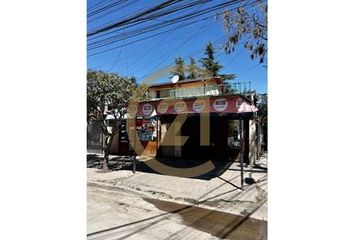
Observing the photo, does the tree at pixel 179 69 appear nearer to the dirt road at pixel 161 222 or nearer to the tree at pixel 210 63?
the tree at pixel 210 63

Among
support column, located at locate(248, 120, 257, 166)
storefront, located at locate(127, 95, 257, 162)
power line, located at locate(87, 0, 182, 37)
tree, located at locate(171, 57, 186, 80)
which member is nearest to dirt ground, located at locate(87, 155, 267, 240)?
support column, located at locate(248, 120, 257, 166)

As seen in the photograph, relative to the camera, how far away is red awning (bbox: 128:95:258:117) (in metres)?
8.89

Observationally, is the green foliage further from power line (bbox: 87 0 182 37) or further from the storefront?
power line (bbox: 87 0 182 37)

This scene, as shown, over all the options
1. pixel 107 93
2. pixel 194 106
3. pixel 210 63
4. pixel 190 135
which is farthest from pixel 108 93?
pixel 210 63

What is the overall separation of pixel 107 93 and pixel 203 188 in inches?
186

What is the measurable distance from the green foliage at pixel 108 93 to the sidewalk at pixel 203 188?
2.35 metres

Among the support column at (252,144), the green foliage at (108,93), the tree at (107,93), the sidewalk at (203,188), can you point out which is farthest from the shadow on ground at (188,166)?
the green foliage at (108,93)

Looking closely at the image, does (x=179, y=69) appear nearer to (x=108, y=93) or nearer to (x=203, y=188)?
(x=108, y=93)

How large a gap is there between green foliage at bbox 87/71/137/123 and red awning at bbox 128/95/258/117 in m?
0.42

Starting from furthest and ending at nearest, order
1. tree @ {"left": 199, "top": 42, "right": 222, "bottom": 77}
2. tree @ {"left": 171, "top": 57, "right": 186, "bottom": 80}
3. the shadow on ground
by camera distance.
Result: tree @ {"left": 199, "top": 42, "right": 222, "bottom": 77}, tree @ {"left": 171, "top": 57, "right": 186, "bottom": 80}, the shadow on ground

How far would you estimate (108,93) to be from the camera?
36.7ft

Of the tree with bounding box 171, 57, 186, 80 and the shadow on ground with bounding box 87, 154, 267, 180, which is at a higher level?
the tree with bounding box 171, 57, 186, 80
